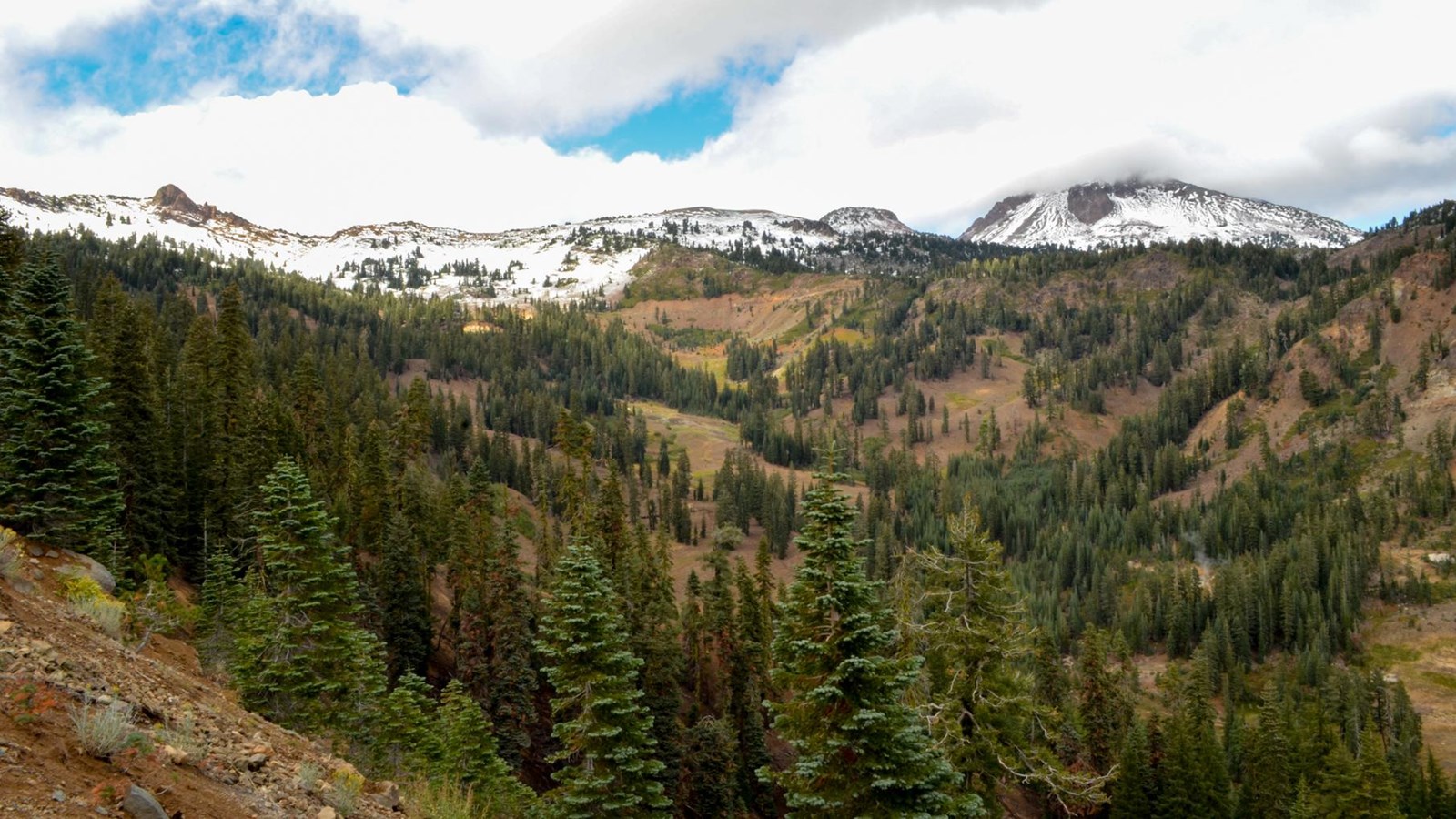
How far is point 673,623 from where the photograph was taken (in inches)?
2628

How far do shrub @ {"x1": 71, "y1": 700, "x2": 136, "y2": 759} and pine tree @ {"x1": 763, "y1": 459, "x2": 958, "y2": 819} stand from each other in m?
14.4

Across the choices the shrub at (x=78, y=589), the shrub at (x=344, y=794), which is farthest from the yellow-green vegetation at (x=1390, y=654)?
the shrub at (x=78, y=589)

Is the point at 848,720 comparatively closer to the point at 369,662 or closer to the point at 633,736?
the point at 633,736

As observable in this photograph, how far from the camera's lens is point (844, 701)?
67.9 ft

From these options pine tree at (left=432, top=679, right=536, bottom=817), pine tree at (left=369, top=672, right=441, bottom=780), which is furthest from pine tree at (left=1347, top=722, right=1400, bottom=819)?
pine tree at (left=369, top=672, right=441, bottom=780)

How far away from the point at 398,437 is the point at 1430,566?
180055mm

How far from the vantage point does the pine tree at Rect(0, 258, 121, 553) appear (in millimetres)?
29609

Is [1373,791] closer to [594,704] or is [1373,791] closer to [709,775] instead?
[709,775]

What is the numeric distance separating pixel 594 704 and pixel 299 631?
1132 cm

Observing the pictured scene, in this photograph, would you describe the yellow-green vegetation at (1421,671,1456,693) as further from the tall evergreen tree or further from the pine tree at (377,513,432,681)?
the tall evergreen tree

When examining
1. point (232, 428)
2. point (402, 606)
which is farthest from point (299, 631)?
point (232, 428)

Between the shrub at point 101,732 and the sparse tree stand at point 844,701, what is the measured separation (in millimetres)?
14388

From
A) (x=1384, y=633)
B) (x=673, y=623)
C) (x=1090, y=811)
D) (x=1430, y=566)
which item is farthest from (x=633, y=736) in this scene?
(x=1430, y=566)

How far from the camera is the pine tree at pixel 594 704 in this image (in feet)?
93.5
